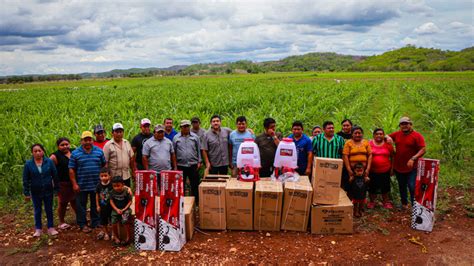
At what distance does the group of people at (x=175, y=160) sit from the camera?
4730 mm

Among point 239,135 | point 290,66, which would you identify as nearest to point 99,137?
point 239,135

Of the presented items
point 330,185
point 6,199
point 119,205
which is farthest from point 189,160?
point 6,199

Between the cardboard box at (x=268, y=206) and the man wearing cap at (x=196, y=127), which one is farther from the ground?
the man wearing cap at (x=196, y=127)

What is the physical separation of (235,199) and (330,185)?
1.46 m

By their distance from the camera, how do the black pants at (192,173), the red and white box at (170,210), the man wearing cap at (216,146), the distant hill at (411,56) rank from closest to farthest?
the red and white box at (170,210)
the black pants at (192,173)
the man wearing cap at (216,146)
the distant hill at (411,56)

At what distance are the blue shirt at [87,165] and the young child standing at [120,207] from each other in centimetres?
62

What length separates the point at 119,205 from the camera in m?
4.54

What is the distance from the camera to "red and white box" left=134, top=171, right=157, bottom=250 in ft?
14.3

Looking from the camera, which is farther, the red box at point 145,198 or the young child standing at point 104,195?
the young child standing at point 104,195

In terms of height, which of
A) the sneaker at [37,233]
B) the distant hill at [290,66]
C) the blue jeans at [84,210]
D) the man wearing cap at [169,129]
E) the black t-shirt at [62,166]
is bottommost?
the sneaker at [37,233]

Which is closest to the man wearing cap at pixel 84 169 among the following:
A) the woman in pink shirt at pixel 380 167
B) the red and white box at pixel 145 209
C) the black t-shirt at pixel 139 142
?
the black t-shirt at pixel 139 142

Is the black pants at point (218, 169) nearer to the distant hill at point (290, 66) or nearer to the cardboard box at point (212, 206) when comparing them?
the cardboard box at point (212, 206)

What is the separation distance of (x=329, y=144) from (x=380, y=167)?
1007 mm

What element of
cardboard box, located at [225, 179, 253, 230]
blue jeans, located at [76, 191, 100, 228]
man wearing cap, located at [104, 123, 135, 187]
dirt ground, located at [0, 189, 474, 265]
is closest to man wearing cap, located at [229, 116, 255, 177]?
cardboard box, located at [225, 179, 253, 230]
